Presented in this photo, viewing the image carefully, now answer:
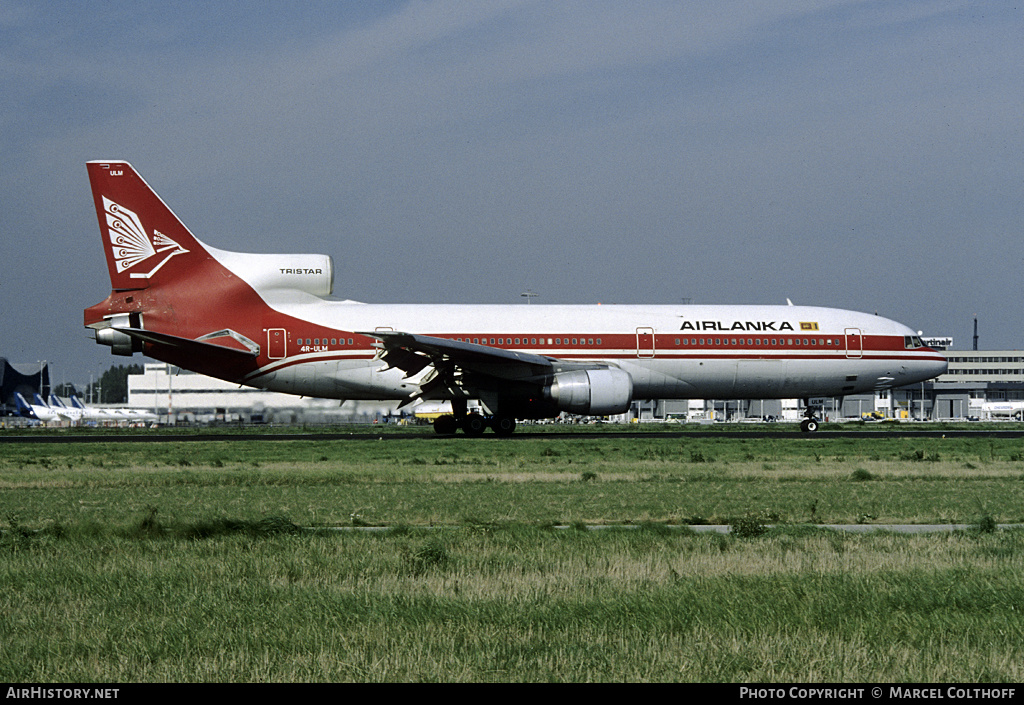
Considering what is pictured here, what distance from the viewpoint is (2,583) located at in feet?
30.8

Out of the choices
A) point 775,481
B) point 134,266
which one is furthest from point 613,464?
point 134,266

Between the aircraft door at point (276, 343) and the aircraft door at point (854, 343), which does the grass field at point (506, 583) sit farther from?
the aircraft door at point (854, 343)

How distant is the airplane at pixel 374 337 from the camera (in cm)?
3478

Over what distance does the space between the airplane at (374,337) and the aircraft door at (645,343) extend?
0.16 ft

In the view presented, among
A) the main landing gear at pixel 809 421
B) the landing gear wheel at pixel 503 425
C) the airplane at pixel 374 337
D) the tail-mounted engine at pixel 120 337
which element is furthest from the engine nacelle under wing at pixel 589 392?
the tail-mounted engine at pixel 120 337

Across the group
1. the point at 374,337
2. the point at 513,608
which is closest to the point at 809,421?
the point at 374,337

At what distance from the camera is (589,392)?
34125 millimetres

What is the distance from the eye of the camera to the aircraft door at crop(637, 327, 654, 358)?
37.2m

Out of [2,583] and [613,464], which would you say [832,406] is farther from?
[2,583]

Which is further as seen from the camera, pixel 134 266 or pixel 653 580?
pixel 134 266

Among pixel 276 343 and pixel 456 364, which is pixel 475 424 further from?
pixel 276 343

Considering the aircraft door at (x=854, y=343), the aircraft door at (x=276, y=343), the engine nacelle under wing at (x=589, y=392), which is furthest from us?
the aircraft door at (x=854, y=343)

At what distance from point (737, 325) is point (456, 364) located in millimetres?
10792

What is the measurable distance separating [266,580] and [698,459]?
56.9 ft
